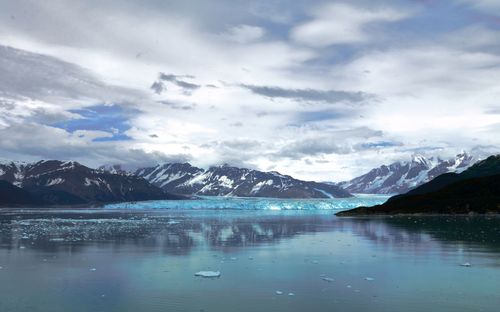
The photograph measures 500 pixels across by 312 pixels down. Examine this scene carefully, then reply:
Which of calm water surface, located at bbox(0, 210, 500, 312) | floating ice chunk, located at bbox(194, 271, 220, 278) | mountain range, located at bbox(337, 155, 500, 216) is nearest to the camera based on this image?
calm water surface, located at bbox(0, 210, 500, 312)

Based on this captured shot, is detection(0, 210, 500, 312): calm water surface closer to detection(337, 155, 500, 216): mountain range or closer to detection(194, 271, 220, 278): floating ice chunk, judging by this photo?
detection(194, 271, 220, 278): floating ice chunk

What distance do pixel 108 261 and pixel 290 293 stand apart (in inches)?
525

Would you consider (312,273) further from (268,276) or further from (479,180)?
(479,180)

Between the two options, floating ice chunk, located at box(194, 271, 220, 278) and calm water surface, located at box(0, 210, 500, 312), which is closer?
calm water surface, located at box(0, 210, 500, 312)

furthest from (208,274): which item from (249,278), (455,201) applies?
(455,201)

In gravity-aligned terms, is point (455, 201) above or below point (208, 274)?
above

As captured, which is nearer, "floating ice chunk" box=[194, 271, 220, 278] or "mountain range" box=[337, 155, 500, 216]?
"floating ice chunk" box=[194, 271, 220, 278]

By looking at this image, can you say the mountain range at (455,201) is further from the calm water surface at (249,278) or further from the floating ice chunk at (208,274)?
the floating ice chunk at (208,274)

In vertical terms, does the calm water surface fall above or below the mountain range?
below

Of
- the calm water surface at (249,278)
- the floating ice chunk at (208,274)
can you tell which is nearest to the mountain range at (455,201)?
the calm water surface at (249,278)

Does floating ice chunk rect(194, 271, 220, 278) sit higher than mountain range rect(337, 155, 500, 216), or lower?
lower

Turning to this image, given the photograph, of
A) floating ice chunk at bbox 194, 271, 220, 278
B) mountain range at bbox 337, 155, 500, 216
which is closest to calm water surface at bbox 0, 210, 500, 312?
floating ice chunk at bbox 194, 271, 220, 278

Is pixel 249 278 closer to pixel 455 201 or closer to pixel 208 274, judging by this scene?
pixel 208 274

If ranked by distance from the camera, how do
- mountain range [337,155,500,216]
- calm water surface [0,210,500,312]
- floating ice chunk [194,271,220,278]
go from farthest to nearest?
1. mountain range [337,155,500,216]
2. floating ice chunk [194,271,220,278]
3. calm water surface [0,210,500,312]
